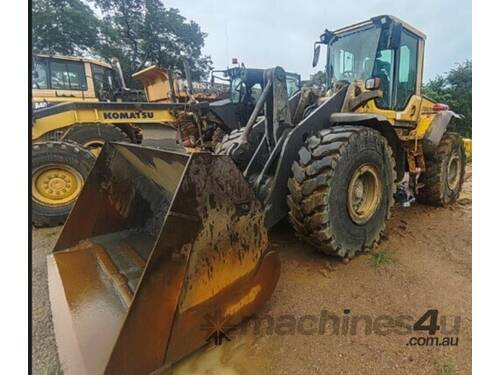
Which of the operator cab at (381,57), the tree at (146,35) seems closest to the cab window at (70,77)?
the tree at (146,35)

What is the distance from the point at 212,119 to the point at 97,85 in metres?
1.48

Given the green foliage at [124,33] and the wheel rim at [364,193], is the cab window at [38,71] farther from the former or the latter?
the wheel rim at [364,193]

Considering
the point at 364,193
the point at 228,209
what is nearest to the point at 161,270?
the point at 228,209

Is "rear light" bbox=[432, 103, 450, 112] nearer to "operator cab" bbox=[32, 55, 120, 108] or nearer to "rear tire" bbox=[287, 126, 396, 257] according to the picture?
"rear tire" bbox=[287, 126, 396, 257]

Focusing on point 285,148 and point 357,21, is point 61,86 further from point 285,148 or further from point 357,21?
point 357,21

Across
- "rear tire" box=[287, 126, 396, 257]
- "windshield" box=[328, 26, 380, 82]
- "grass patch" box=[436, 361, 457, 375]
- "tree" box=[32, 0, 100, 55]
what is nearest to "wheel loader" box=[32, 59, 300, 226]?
"tree" box=[32, 0, 100, 55]

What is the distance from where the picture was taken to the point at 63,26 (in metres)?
1.80

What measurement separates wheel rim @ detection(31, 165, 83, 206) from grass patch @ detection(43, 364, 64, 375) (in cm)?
128

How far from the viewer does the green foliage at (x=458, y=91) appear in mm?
1662

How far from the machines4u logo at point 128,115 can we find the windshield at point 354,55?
2168 millimetres

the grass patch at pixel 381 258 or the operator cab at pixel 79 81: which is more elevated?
the operator cab at pixel 79 81

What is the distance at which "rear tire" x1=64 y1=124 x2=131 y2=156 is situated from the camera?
115 inches

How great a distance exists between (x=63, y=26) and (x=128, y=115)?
153 centimetres

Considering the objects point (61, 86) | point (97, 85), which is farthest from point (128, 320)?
point (97, 85)
